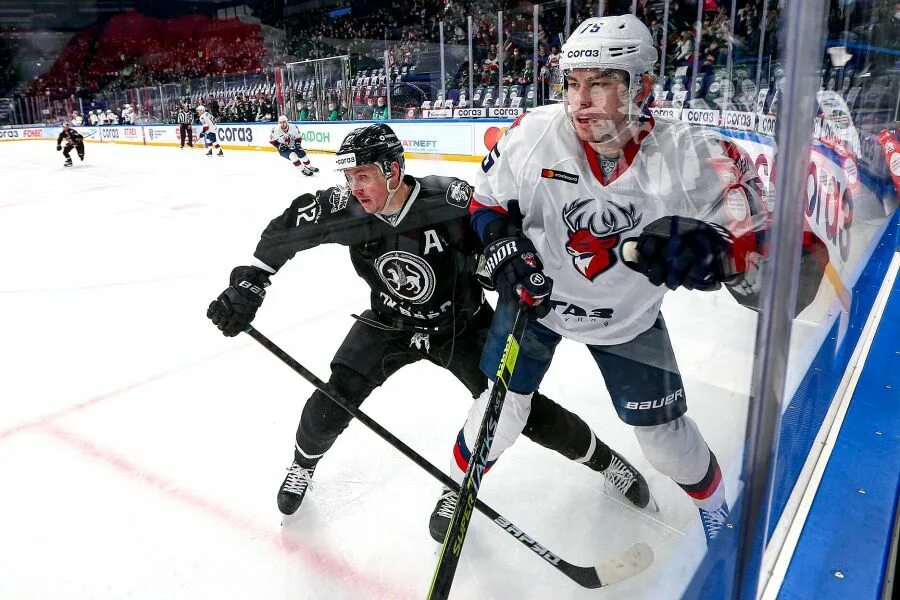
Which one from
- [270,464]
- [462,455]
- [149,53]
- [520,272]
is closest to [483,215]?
[520,272]

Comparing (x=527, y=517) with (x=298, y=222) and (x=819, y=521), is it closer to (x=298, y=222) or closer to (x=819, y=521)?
(x=819, y=521)

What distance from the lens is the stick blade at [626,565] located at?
0.94 meters

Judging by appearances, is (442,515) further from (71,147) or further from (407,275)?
(71,147)

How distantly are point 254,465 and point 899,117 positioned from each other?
2560mm

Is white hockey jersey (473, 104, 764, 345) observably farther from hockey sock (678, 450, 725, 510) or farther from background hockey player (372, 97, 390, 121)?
background hockey player (372, 97, 390, 121)

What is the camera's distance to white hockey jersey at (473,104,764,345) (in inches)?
26.0

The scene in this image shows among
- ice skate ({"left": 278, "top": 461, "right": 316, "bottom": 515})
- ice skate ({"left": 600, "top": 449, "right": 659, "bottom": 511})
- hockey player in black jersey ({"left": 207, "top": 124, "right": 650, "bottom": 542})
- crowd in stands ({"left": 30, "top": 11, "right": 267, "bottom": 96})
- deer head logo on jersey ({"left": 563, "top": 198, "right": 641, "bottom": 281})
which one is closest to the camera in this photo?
deer head logo on jersey ({"left": 563, "top": 198, "right": 641, "bottom": 281})

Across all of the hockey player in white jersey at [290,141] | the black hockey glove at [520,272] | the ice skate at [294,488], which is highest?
the hockey player in white jersey at [290,141]

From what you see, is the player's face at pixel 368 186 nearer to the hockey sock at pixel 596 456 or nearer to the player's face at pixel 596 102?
the player's face at pixel 596 102

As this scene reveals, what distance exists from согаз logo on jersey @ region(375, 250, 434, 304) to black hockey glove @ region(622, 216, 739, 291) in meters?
0.52

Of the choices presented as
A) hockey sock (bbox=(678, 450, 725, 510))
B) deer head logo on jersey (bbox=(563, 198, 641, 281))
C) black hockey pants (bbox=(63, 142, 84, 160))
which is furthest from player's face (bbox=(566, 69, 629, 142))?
black hockey pants (bbox=(63, 142, 84, 160))

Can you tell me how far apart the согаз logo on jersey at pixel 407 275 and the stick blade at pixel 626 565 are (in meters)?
0.57

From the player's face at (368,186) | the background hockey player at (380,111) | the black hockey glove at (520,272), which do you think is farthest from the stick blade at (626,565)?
the background hockey player at (380,111)

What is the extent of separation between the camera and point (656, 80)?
27.4 inches
